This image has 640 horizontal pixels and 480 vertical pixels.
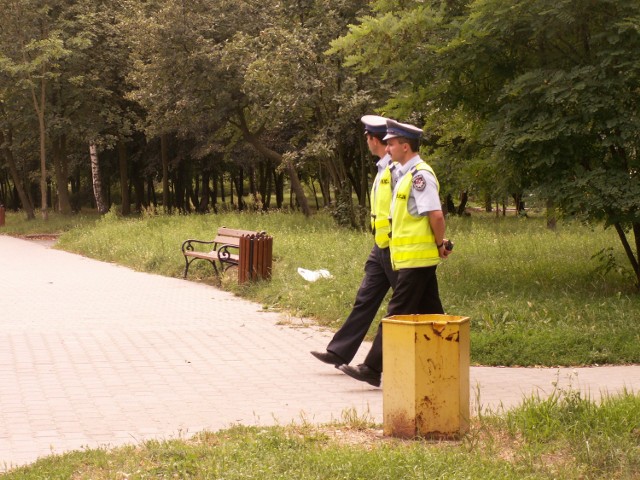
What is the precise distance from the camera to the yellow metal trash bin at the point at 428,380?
20.2 ft

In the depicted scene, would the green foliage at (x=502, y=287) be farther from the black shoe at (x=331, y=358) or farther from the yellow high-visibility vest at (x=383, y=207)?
the yellow high-visibility vest at (x=383, y=207)

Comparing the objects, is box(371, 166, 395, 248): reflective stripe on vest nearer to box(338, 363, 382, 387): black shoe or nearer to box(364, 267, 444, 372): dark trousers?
box(364, 267, 444, 372): dark trousers

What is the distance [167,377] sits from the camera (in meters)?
8.66

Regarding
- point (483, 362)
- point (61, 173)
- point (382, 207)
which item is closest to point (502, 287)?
point (483, 362)

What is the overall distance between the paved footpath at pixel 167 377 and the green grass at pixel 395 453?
1.51 feet

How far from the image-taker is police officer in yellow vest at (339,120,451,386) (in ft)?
24.8

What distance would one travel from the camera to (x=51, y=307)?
13.6 m

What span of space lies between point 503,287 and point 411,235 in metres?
4.97

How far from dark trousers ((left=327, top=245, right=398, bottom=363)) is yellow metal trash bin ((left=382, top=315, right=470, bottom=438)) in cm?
227

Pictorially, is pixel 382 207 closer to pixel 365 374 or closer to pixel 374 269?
pixel 374 269

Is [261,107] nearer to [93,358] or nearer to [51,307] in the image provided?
[51,307]

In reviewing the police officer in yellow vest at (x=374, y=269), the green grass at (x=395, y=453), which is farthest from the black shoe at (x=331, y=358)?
the green grass at (x=395, y=453)

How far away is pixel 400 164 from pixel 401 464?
2975 millimetres

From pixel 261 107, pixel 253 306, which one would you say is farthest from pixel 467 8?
pixel 261 107
